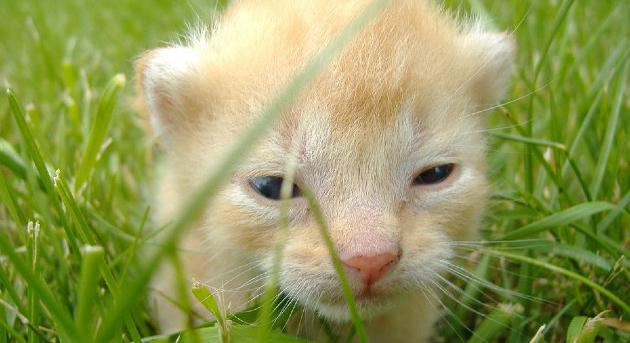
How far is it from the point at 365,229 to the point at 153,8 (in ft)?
16.0

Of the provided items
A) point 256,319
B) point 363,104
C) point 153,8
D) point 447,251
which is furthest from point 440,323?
A: point 153,8

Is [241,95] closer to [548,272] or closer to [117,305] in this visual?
[117,305]

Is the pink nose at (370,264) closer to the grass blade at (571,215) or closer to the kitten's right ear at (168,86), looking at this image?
the grass blade at (571,215)

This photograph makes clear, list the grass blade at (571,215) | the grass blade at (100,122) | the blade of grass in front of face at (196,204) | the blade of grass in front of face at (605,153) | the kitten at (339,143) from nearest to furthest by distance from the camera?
the blade of grass in front of face at (196,204) < the kitten at (339,143) < the grass blade at (571,215) < the grass blade at (100,122) < the blade of grass in front of face at (605,153)

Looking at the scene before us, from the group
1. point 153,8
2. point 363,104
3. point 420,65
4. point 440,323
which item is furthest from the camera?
point 153,8

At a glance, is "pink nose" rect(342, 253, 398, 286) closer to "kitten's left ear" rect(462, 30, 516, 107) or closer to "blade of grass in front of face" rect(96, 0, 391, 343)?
"blade of grass in front of face" rect(96, 0, 391, 343)

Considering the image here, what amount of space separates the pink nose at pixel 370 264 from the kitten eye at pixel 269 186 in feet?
1.03

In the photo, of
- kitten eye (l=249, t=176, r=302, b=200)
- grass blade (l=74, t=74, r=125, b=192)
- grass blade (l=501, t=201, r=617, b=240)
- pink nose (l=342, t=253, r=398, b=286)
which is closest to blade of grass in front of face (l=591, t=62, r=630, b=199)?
grass blade (l=501, t=201, r=617, b=240)

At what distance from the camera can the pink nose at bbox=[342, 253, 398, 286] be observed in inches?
65.2

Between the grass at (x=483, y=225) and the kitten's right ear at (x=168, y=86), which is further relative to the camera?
the kitten's right ear at (x=168, y=86)

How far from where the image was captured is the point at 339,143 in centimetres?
180

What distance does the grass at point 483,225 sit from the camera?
66.7 inches

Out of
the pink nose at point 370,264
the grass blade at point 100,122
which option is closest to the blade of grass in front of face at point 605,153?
Result: the pink nose at point 370,264

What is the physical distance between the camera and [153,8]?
236 inches
